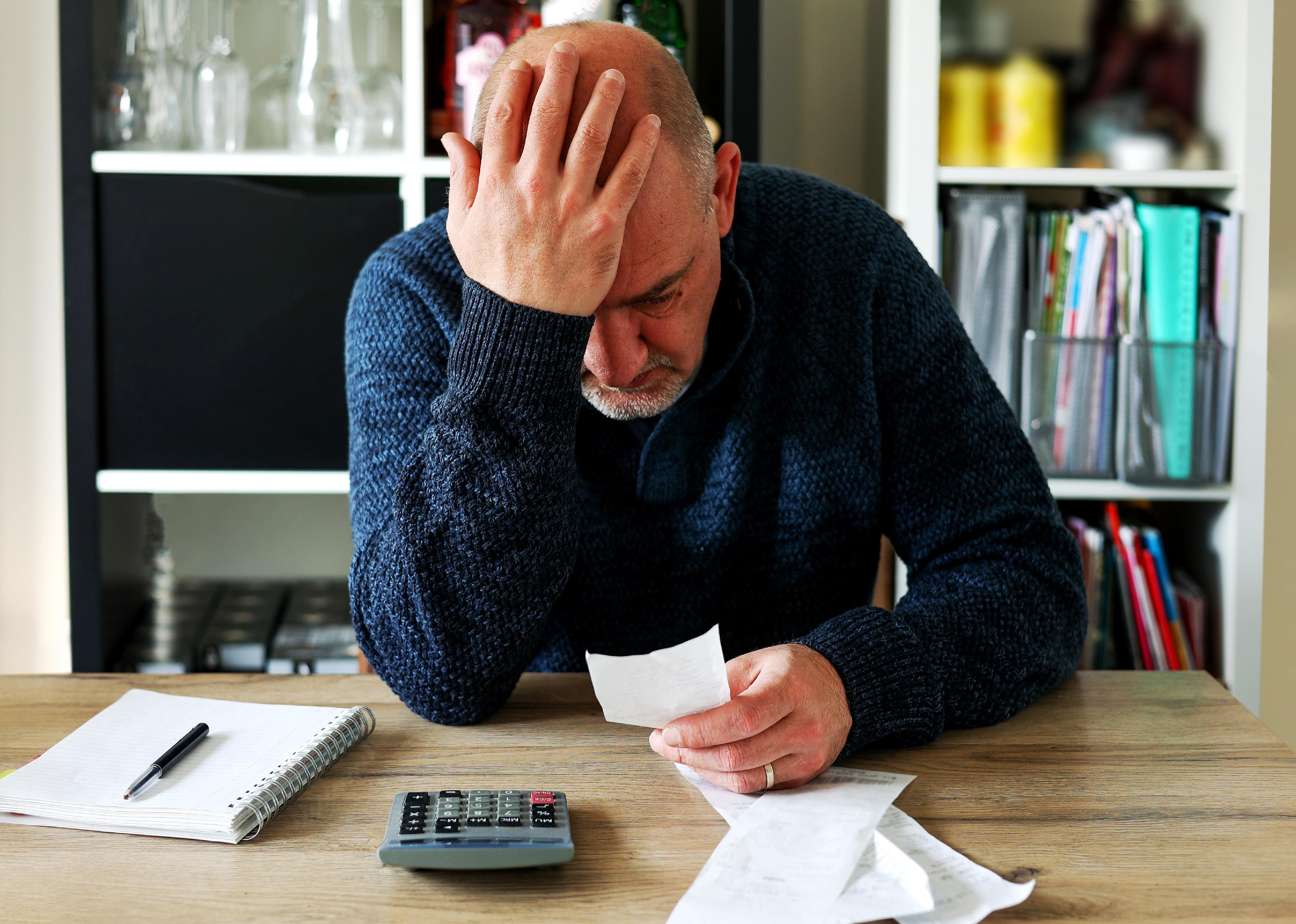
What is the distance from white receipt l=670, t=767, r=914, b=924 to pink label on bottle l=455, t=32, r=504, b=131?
115 cm

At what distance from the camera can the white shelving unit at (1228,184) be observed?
1.57 metres

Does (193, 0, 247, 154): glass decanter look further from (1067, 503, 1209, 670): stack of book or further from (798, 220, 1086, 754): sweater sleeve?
(1067, 503, 1209, 670): stack of book

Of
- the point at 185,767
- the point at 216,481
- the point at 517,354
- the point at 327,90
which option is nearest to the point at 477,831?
the point at 185,767

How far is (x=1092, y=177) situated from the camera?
1.62 m

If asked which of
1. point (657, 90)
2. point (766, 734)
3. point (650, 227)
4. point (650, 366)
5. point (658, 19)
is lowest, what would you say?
point (766, 734)

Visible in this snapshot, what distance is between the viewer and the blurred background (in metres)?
1.60

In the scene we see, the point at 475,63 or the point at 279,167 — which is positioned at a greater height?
the point at 475,63

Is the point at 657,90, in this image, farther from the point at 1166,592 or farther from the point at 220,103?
the point at 1166,592

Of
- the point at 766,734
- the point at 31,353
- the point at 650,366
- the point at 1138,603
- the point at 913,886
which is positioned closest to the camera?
the point at 913,886

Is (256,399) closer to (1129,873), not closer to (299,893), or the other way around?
(299,893)

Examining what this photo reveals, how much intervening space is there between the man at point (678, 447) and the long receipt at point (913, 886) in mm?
99

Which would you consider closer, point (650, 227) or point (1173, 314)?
point (650, 227)

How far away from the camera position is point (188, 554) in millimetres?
2006

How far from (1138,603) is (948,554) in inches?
31.2
